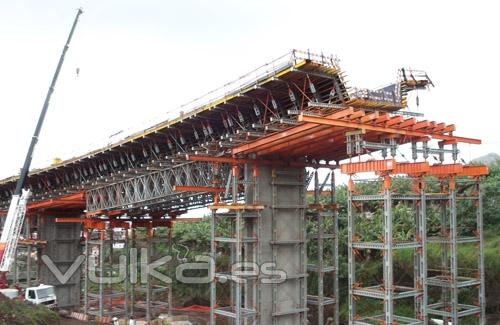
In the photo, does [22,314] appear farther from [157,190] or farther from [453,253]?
[453,253]

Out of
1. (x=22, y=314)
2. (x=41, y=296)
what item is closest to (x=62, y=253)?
(x=41, y=296)

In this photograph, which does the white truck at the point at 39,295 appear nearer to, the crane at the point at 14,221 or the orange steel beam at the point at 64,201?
the crane at the point at 14,221

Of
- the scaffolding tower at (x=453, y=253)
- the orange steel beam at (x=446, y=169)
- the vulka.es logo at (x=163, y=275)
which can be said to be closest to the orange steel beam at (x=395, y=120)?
the orange steel beam at (x=446, y=169)

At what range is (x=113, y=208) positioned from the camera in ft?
115

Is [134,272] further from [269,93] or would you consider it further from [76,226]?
[269,93]

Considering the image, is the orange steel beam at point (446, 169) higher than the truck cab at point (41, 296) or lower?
higher

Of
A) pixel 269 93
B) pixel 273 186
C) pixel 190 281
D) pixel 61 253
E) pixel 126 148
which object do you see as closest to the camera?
pixel 269 93

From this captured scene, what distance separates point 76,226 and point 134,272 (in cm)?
923

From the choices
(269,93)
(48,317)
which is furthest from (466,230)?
(48,317)

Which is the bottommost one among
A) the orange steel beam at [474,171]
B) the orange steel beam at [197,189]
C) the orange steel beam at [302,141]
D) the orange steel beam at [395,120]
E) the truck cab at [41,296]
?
the truck cab at [41,296]

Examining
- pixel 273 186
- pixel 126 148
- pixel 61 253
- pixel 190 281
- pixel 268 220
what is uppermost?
pixel 126 148

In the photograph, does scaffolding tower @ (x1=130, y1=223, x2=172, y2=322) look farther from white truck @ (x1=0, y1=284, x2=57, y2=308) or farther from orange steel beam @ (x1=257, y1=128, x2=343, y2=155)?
orange steel beam @ (x1=257, y1=128, x2=343, y2=155)

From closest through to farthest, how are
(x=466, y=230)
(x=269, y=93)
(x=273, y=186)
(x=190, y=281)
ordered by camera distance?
1. (x=269, y=93)
2. (x=273, y=186)
3. (x=466, y=230)
4. (x=190, y=281)

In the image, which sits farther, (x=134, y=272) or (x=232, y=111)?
(x=134, y=272)
